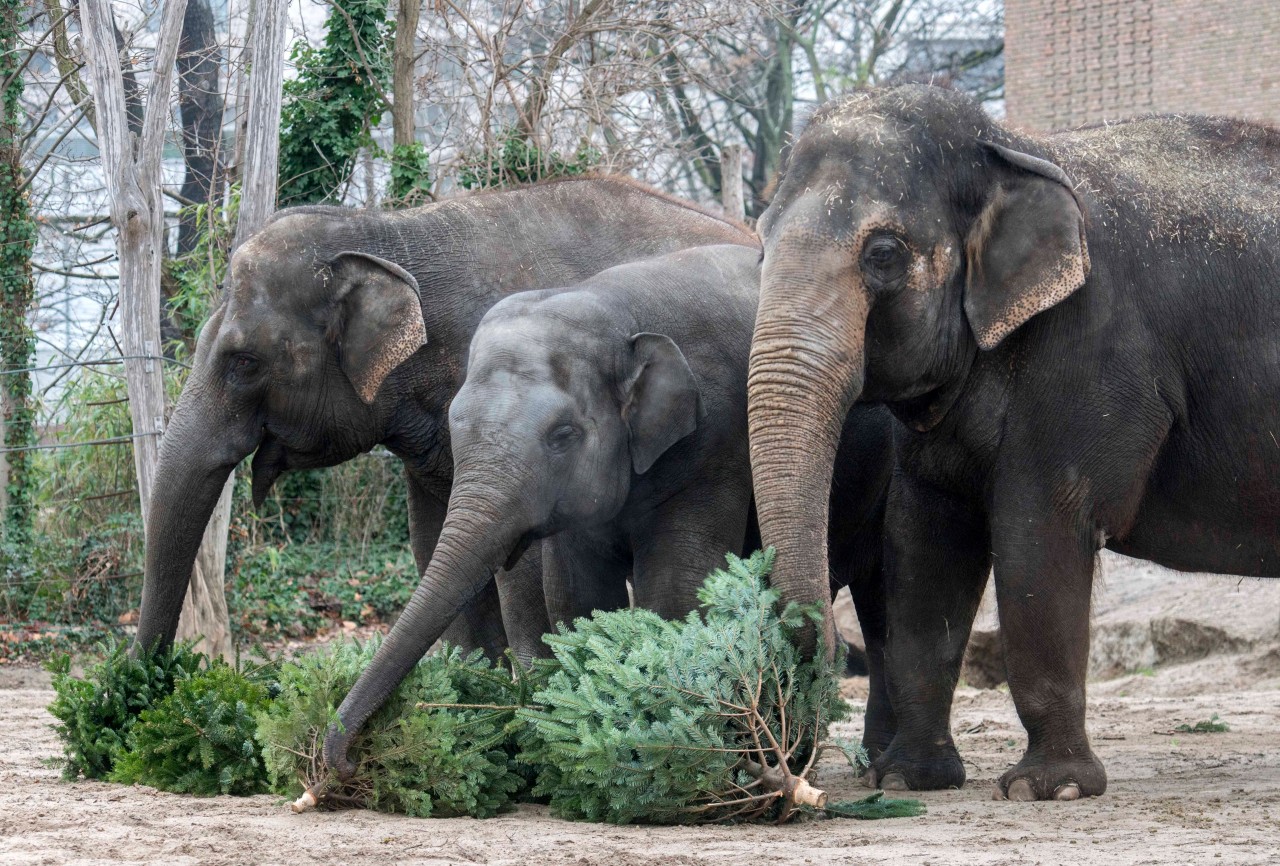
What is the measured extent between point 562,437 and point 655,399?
40 centimetres

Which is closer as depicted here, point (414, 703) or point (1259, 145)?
point (414, 703)

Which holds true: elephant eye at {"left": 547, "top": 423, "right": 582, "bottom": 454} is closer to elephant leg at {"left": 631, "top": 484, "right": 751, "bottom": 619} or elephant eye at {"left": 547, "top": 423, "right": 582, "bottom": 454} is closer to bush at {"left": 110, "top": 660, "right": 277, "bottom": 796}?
elephant leg at {"left": 631, "top": 484, "right": 751, "bottom": 619}

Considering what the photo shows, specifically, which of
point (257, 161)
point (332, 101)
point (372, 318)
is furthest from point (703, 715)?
point (332, 101)

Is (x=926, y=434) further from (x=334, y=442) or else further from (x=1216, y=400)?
(x=334, y=442)

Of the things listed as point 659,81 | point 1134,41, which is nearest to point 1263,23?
point 1134,41

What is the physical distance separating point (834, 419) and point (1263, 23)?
2183 centimetres

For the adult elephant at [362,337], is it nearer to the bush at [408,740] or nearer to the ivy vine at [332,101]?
the bush at [408,740]

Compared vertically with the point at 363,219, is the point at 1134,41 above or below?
above

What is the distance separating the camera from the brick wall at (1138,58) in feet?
80.2

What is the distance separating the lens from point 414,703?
5133 millimetres

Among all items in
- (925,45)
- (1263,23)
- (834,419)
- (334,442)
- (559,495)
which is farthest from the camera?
(925,45)

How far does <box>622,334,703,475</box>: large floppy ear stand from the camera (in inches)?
226

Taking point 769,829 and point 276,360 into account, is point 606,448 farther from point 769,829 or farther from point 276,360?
point 276,360

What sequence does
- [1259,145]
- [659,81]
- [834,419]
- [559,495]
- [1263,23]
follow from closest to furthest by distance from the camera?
1. [834,419]
2. [559,495]
3. [1259,145]
4. [659,81]
5. [1263,23]
